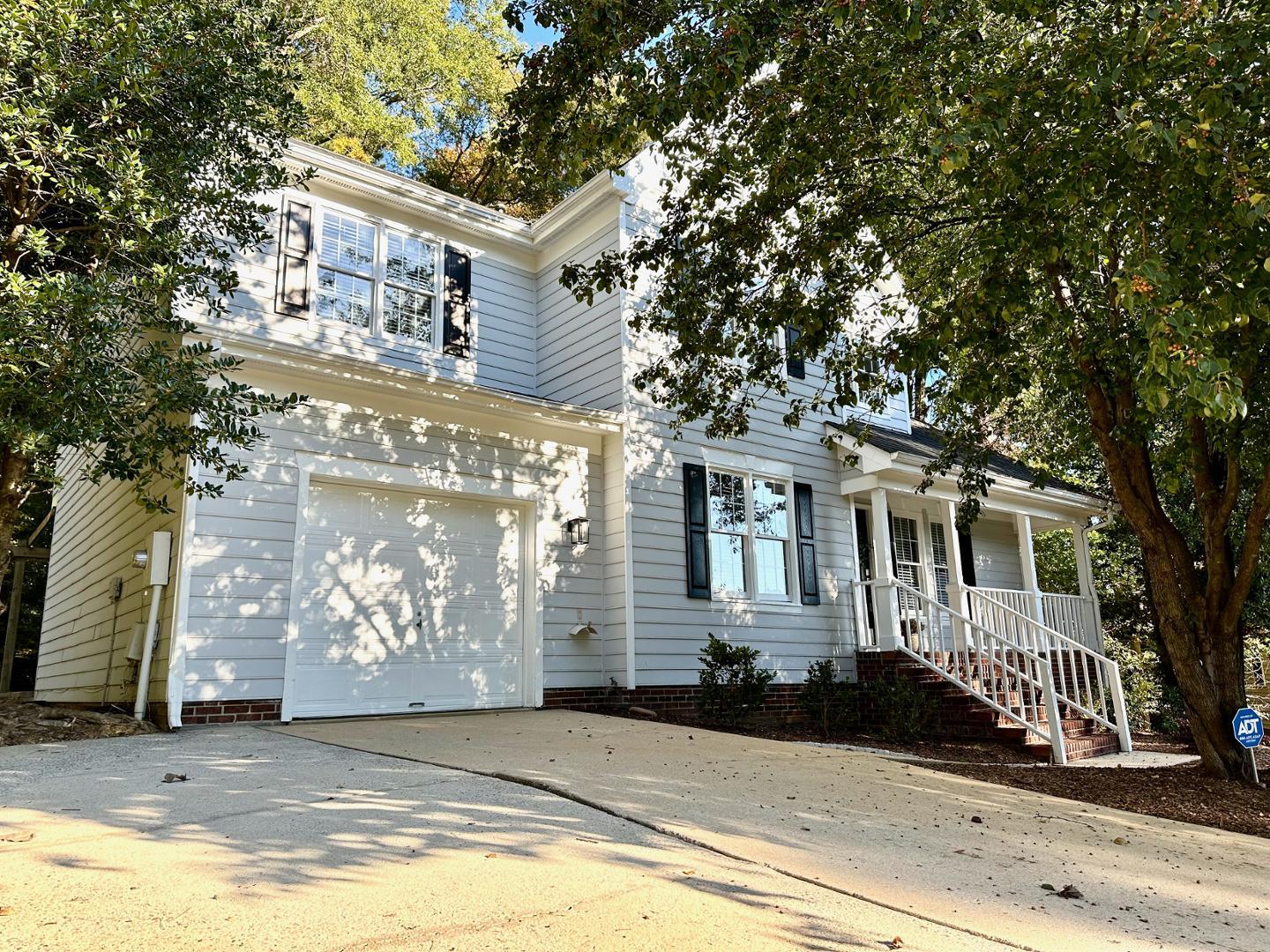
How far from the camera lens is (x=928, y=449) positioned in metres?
13.7

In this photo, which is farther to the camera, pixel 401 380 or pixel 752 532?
pixel 752 532

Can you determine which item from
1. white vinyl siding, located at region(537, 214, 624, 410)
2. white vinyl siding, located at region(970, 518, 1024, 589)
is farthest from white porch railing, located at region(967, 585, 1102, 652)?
white vinyl siding, located at region(537, 214, 624, 410)

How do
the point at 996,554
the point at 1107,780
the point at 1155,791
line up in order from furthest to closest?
the point at 996,554 < the point at 1107,780 < the point at 1155,791

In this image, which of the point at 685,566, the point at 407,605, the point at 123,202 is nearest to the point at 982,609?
the point at 685,566

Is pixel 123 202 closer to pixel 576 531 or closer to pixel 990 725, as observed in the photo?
pixel 576 531

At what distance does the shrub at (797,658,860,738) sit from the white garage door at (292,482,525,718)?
3488 mm

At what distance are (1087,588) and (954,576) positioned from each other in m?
4.14

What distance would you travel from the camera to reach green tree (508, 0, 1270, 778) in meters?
4.59

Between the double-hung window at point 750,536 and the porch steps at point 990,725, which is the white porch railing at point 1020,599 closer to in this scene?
the porch steps at point 990,725

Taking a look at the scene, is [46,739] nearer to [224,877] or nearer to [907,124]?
[224,877]

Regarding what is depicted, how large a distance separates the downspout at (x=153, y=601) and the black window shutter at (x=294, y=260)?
2900mm

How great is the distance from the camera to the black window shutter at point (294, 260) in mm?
9477

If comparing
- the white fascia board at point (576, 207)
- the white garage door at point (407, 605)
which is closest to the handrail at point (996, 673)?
the white garage door at point (407, 605)

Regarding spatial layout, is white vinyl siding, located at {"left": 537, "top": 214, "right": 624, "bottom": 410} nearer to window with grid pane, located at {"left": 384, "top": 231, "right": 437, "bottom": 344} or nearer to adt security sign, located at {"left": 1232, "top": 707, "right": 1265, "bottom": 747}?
window with grid pane, located at {"left": 384, "top": 231, "right": 437, "bottom": 344}
